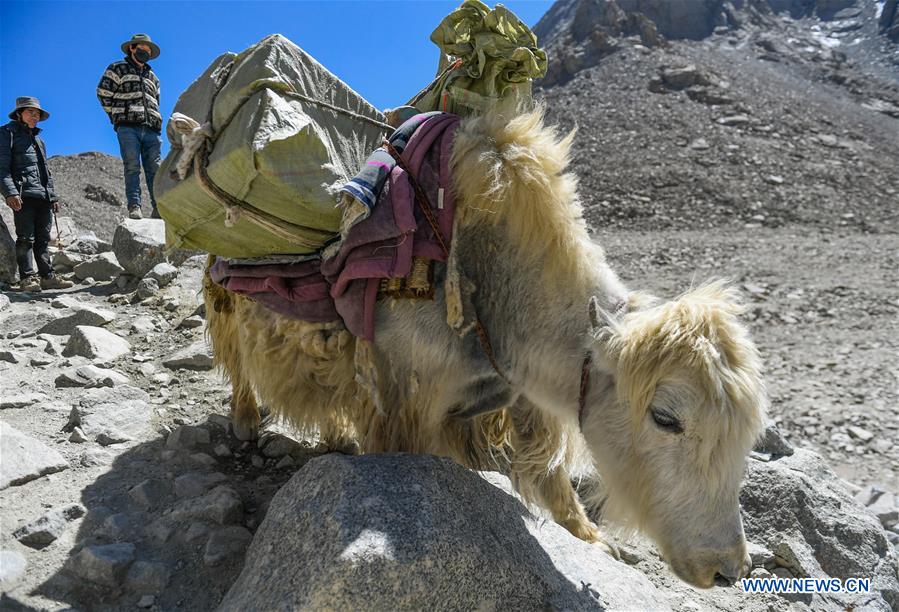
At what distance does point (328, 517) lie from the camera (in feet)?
6.70

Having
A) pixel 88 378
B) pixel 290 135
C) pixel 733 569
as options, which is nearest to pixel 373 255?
pixel 290 135

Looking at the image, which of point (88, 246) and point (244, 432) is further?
point (88, 246)

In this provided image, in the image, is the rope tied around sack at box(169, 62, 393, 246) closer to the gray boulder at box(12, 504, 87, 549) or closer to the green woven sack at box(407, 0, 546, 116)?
the green woven sack at box(407, 0, 546, 116)

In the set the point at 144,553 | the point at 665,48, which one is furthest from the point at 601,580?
the point at 665,48

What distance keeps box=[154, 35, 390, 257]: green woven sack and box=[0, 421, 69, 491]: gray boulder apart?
1.11 metres

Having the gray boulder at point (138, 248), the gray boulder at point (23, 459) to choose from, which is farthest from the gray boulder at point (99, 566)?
the gray boulder at point (138, 248)

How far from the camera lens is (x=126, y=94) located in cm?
665

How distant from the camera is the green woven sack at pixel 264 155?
2.26 meters

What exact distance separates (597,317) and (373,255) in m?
0.81

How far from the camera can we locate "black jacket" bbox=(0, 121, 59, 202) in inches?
239

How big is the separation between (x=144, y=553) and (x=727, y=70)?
36023mm

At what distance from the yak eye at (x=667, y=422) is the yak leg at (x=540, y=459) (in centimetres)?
90

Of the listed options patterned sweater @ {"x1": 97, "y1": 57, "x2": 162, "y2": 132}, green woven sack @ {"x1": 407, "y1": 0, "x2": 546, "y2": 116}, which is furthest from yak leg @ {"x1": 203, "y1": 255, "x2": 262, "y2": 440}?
patterned sweater @ {"x1": 97, "y1": 57, "x2": 162, "y2": 132}

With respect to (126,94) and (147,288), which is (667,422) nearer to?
(147,288)
